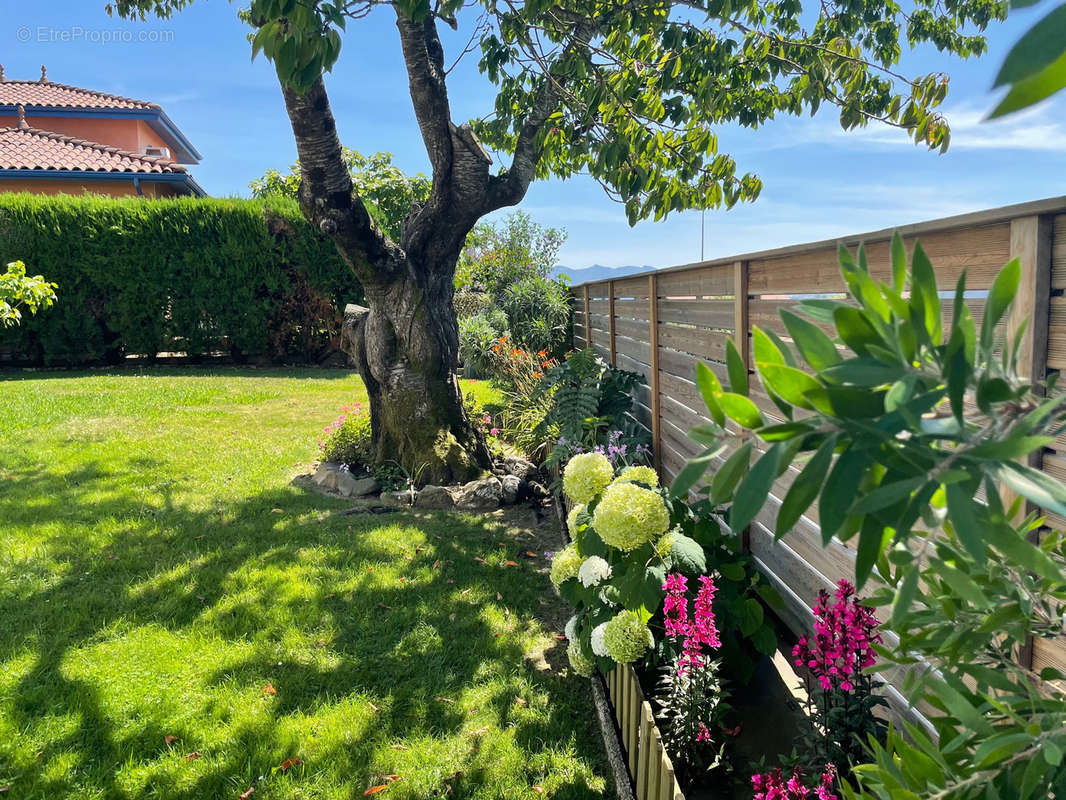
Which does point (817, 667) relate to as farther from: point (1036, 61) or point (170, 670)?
point (170, 670)

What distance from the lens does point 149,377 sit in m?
12.1

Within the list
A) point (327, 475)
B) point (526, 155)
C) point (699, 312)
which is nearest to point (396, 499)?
point (327, 475)

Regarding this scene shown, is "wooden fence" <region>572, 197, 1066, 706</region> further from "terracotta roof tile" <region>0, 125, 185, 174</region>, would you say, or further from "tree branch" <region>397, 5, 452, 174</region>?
"terracotta roof tile" <region>0, 125, 185, 174</region>

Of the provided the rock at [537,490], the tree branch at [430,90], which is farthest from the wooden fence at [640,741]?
the tree branch at [430,90]

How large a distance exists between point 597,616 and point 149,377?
11991 millimetres

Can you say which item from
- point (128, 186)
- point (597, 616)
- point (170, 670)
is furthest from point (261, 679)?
point (128, 186)

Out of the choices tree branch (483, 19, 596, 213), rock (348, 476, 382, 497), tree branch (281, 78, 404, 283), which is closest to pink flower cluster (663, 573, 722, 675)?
rock (348, 476, 382, 497)

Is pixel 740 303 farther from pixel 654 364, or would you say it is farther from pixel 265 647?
pixel 265 647

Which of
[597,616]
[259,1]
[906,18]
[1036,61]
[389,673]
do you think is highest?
A: [906,18]

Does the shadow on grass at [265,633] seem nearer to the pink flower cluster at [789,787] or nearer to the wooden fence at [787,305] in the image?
the pink flower cluster at [789,787]

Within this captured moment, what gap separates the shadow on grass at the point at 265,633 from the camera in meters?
2.67

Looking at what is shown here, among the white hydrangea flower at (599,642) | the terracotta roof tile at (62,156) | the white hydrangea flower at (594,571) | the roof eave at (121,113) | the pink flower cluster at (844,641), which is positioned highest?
the roof eave at (121,113)

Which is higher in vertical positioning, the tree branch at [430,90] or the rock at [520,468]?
the tree branch at [430,90]

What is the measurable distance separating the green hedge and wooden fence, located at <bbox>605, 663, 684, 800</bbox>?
12.9m
